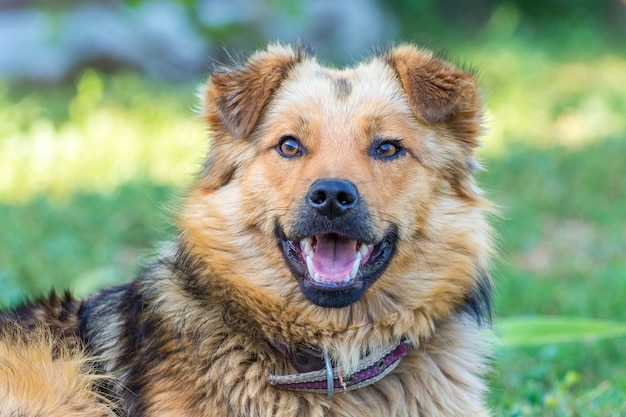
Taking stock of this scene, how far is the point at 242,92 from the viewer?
412 cm

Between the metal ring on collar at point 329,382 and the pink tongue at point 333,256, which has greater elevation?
the pink tongue at point 333,256

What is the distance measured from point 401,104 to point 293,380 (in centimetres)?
138

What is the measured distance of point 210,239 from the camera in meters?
4.05

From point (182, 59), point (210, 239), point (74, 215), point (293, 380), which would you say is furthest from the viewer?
point (182, 59)

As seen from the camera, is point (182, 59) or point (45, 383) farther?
point (182, 59)

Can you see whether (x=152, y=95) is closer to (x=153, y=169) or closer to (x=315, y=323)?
(x=153, y=169)

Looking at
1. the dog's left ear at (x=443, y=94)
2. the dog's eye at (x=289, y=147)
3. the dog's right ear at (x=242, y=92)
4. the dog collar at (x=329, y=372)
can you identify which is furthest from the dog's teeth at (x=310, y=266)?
the dog's left ear at (x=443, y=94)

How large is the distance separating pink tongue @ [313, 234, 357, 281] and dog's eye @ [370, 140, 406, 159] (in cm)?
44

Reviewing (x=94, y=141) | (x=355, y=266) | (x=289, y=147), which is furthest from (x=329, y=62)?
(x=355, y=266)

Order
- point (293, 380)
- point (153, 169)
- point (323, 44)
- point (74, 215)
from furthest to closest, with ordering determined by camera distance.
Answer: point (323, 44) < point (153, 169) < point (74, 215) < point (293, 380)

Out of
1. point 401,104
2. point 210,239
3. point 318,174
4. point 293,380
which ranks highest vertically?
point 401,104

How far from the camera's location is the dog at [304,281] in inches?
146

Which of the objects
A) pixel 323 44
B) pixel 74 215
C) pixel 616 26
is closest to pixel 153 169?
pixel 74 215

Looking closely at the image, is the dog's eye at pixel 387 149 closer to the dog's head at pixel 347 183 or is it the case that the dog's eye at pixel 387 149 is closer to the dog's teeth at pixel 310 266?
the dog's head at pixel 347 183
